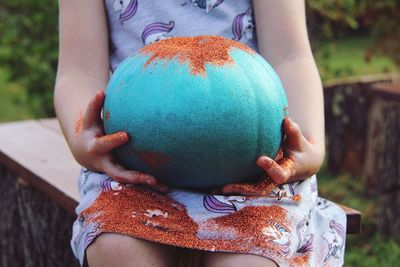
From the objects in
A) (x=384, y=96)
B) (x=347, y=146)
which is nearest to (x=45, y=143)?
(x=384, y=96)

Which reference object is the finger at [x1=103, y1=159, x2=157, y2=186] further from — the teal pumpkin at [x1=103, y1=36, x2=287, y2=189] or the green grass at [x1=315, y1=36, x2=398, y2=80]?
the green grass at [x1=315, y1=36, x2=398, y2=80]

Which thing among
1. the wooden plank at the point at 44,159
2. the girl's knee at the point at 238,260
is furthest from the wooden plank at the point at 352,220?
the girl's knee at the point at 238,260

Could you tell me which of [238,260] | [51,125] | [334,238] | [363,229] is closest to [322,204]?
[334,238]

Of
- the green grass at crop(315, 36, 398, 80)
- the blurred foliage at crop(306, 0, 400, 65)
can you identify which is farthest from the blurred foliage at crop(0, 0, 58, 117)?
the green grass at crop(315, 36, 398, 80)

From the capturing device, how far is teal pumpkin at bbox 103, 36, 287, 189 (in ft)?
5.49

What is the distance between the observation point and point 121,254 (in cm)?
171

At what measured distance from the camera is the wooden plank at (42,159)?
289 centimetres

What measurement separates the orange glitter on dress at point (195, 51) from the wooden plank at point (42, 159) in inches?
41.2

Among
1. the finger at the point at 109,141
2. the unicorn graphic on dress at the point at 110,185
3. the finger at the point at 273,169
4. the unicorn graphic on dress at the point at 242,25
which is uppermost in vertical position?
the unicorn graphic on dress at the point at 242,25

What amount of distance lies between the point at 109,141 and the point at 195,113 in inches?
9.0

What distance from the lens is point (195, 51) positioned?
1.75 meters

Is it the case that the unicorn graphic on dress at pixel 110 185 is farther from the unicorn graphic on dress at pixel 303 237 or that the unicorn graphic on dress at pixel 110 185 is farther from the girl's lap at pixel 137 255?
the unicorn graphic on dress at pixel 303 237

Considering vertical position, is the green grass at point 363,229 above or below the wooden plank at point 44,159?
below

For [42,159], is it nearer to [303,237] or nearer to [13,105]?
[303,237]
